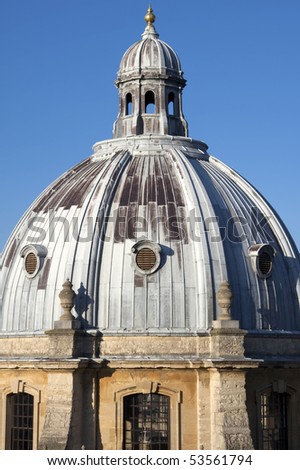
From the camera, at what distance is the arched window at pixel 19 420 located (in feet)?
159

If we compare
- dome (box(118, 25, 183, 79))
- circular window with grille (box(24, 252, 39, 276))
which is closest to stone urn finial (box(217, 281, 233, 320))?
circular window with grille (box(24, 252, 39, 276))

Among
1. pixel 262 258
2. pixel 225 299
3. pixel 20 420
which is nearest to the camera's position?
pixel 225 299

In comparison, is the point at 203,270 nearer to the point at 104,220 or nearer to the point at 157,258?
the point at 157,258

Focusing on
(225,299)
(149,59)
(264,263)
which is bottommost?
(225,299)

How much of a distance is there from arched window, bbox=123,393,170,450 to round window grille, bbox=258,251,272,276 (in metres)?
7.55

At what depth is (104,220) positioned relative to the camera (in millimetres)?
49438

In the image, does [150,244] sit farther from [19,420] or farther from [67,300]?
[19,420]

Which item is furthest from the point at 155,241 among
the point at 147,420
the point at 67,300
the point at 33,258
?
the point at 147,420

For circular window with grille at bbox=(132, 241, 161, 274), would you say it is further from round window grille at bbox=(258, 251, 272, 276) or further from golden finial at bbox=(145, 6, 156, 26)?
→ golden finial at bbox=(145, 6, 156, 26)

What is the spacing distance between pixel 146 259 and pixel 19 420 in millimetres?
9427

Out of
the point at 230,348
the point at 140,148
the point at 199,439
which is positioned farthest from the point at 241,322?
the point at 140,148

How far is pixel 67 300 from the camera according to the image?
46.9m

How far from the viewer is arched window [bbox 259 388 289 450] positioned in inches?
1901

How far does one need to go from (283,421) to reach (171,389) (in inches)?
247
